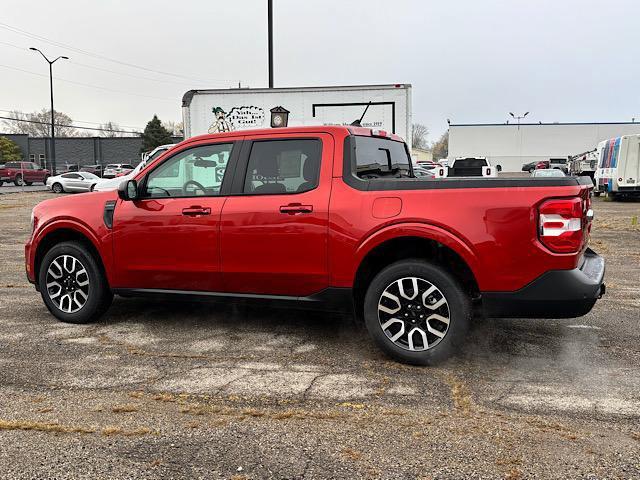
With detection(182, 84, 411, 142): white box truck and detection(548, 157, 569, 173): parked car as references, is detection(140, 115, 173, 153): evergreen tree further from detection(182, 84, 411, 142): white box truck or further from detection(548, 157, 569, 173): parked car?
detection(182, 84, 411, 142): white box truck

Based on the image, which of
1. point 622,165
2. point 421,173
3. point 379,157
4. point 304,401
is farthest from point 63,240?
point 622,165

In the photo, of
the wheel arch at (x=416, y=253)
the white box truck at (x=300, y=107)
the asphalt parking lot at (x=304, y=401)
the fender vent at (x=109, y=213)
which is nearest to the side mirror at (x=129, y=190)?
the fender vent at (x=109, y=213)

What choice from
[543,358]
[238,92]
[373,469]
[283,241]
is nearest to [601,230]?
[238,92]

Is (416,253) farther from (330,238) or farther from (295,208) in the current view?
(295,208)

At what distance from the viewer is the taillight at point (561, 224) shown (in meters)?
3.93

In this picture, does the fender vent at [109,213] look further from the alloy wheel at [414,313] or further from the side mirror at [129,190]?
the alloy wheel at [414,313]

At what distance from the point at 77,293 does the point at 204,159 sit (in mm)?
1798

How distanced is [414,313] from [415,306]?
0.05 metres

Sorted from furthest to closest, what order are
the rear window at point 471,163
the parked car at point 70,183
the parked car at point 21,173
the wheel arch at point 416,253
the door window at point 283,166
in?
1. the parked car at point 21,173
2. the parked car at point 70,183
3. the rear window at point 471,163
4. the door window at point 283,166
5. the wheel arch at point 416,253

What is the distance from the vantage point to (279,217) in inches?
Answer: 183

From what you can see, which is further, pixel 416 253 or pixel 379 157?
pixel 379 157

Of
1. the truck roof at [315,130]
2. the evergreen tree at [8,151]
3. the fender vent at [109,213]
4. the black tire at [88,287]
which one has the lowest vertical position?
the black tire at [88,287]

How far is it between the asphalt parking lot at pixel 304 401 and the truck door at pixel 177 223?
0.57m

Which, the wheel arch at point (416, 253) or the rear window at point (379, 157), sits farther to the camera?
the rear window at point (379, 157)
